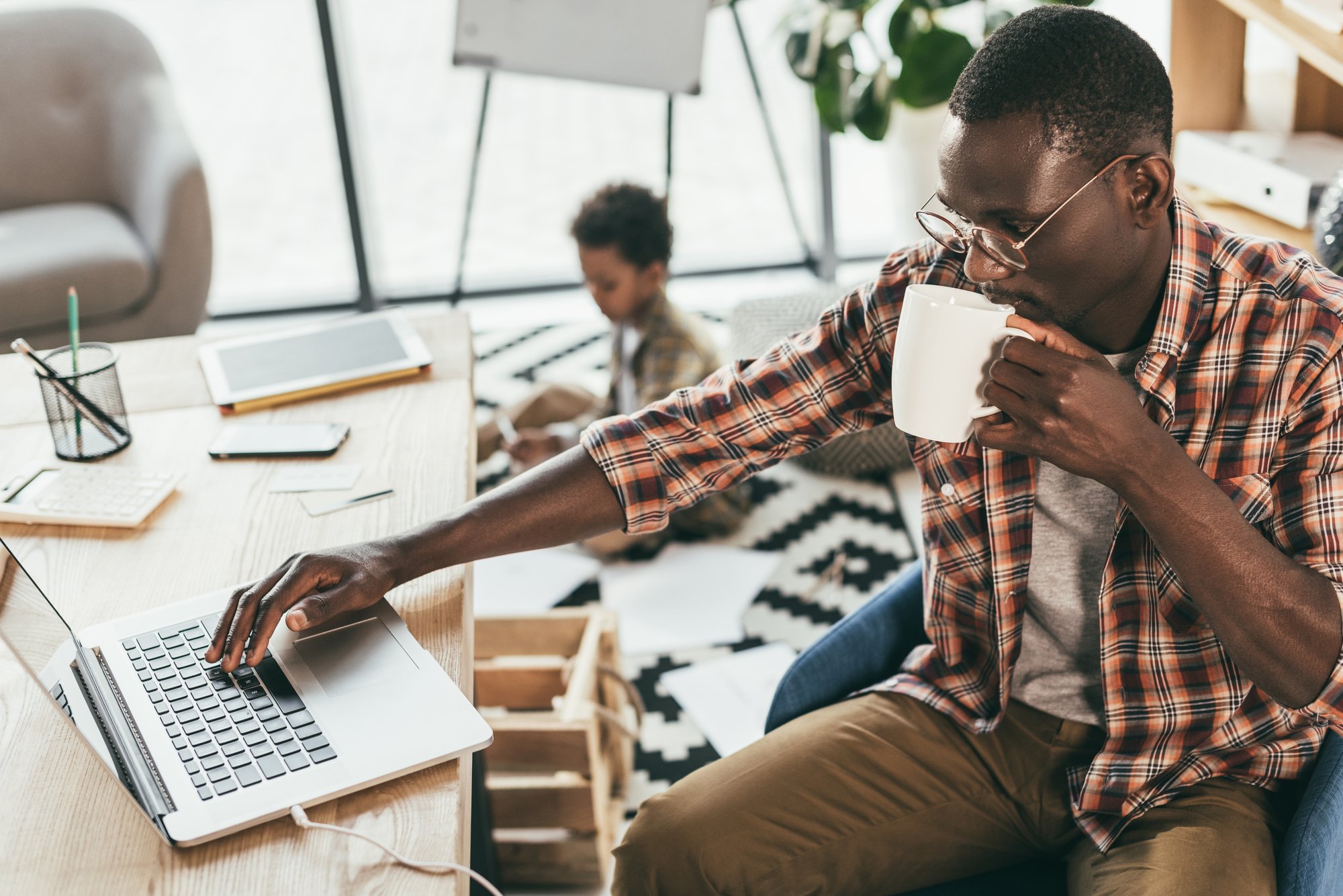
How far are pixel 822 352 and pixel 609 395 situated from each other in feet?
4.27

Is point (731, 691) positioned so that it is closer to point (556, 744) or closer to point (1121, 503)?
point (556, 744)

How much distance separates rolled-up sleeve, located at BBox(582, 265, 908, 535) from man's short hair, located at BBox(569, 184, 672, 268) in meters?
1.18

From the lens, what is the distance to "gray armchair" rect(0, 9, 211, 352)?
8.90 ft

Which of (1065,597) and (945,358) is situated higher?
(945,358)

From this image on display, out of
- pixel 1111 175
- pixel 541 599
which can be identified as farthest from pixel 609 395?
pixel 1111 175

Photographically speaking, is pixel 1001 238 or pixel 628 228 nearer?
pixel 1001 238

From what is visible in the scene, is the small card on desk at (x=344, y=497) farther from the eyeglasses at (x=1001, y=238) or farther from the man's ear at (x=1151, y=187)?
the man's ear at (x=1151, y=187)

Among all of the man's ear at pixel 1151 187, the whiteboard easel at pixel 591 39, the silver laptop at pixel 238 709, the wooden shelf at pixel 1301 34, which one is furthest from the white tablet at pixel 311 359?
the whiteboard easel at pixel 591 39

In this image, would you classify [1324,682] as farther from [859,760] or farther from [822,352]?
[822,352]

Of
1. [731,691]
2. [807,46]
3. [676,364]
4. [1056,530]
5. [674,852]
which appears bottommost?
[731,691]

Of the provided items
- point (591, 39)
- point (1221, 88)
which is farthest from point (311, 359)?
point (591, 39)

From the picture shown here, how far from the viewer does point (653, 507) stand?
1.22 meters

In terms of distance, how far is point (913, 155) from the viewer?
325 cm

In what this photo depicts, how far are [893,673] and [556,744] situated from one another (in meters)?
0.50
